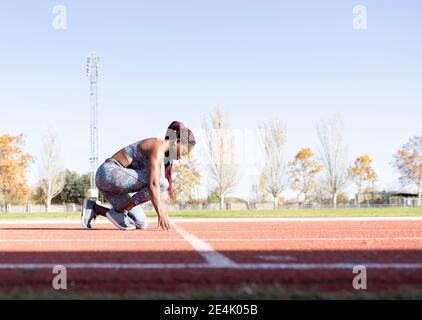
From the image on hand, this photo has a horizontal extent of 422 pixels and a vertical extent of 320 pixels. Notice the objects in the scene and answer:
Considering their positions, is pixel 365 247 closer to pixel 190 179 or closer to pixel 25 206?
pixel 190 179

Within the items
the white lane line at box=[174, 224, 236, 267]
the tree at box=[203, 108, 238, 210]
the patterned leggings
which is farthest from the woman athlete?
the tree at box=[203, 108, 238, 210]

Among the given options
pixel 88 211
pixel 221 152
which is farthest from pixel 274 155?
pixel 88 211

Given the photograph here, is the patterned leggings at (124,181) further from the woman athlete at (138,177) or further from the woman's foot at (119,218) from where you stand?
the woman's foot at (119,218)

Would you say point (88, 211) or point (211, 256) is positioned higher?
point (88, 211)

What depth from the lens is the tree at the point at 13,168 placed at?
4917 centimetres

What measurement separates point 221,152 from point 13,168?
65.3ft

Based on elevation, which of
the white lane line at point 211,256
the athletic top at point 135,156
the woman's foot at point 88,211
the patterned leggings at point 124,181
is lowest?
the white lane line at point 211,256

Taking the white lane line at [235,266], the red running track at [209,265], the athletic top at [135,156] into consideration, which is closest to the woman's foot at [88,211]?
the athletic top at [135,156]

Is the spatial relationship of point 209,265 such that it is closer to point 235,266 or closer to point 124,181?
point 235,266

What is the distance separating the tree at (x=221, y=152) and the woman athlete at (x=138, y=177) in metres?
41.6

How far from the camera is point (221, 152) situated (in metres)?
48.8
